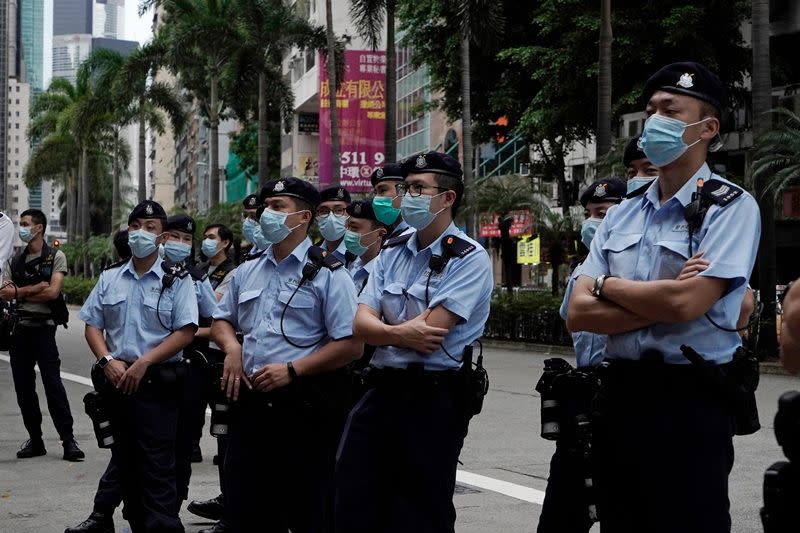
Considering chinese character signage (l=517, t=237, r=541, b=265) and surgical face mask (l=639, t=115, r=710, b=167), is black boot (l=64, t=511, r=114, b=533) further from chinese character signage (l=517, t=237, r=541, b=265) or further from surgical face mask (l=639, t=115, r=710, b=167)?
chinese character signage (l=517, t=237, r=541, b=265)

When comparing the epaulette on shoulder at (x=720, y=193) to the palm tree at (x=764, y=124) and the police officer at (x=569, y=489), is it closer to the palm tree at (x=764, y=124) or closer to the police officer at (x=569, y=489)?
the police officer at (x=569, y=489)

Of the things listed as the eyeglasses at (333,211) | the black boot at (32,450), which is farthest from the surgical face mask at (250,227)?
the black boot at (32,450)

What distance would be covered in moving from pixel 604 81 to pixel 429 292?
2000 cm

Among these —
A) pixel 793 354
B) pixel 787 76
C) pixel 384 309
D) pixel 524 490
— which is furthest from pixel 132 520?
pixel 787 76

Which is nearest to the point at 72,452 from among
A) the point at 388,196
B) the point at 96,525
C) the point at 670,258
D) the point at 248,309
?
the point at 96,525

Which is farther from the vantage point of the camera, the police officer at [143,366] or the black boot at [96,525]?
the black boot at [96,525]

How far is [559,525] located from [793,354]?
3024 mm

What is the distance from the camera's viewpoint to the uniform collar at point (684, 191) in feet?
13.7

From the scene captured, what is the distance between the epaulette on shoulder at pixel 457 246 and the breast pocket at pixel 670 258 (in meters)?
1.27

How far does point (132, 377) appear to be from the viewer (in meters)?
7.01

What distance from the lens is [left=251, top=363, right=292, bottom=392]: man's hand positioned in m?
5.54

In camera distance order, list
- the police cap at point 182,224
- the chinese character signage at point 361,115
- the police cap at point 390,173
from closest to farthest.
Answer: the police cap at point 390,173, the police cap at point 182,224, the chinese character signage at point 361,115

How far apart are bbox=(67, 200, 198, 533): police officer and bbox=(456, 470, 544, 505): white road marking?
264cm

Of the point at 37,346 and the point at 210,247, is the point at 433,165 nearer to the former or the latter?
the point at 210,247
